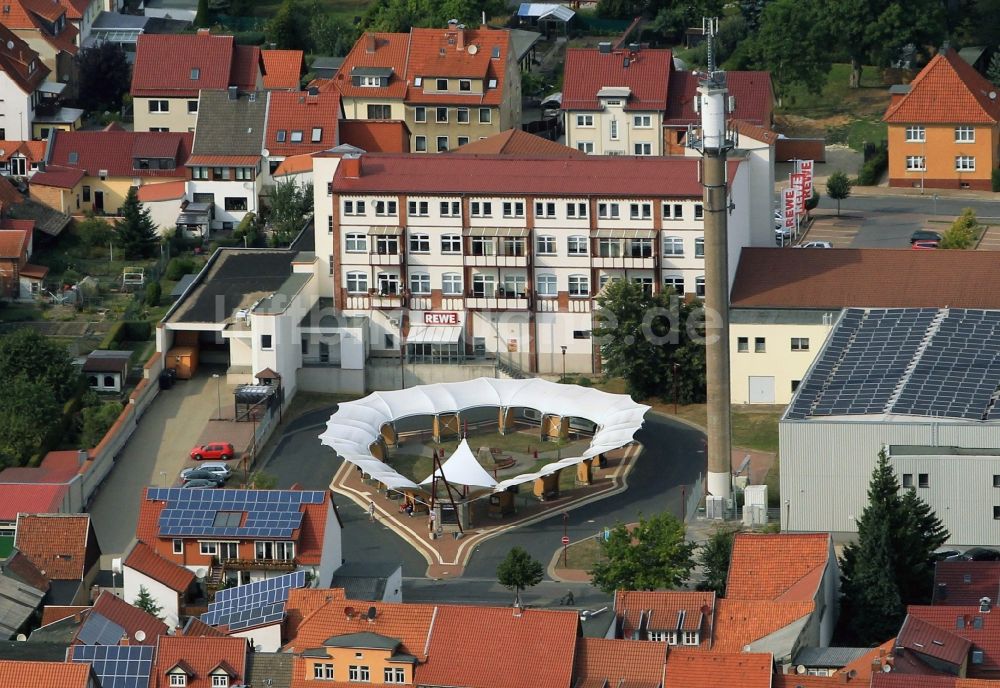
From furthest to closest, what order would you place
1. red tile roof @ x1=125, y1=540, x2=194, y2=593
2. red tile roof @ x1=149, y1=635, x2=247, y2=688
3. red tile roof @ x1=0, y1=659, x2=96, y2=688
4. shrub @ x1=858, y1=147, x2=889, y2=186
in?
shrub @ x1=858, y1=147, x2=889, y2=186 < red tile roof @ x1=125, y1=540, x2=194, y2=593 < red tile roof @ x1=149, y1=635, x2=247, y2=688 < red tile roof @ x1=0, y1=659, x2=96, y2=688

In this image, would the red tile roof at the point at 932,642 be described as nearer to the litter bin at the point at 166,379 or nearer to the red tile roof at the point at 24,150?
the litter bin at the point at 166,379

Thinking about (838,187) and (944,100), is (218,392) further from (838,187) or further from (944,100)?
(944,100)

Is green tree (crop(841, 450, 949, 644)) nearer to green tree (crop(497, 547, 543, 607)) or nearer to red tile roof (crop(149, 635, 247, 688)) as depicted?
green tree (crop(497, 547, 543, 607))

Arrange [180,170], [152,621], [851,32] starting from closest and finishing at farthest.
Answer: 1. [152,621]
2. [180,170]
3. [851,32]

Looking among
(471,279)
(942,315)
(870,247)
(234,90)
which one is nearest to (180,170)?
(234,90)

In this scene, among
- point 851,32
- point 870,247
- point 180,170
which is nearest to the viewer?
point 870,247

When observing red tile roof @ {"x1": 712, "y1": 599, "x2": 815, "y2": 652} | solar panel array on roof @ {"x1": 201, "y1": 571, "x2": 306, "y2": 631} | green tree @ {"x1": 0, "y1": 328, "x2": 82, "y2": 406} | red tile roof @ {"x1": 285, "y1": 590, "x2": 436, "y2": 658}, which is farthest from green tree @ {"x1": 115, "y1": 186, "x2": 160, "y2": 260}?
red tile roof @ {"x1": 712, "y1": 599, "x2": 815, "y2": 652}

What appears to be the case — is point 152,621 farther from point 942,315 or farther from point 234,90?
point 234,90

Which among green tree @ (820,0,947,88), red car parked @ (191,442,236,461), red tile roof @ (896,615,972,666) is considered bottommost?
red tile roof @ (896,615,972,666)
